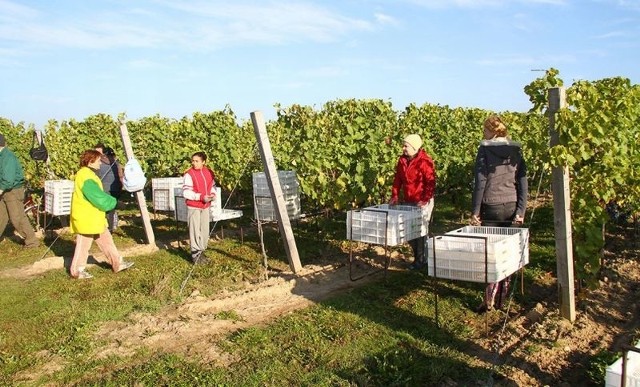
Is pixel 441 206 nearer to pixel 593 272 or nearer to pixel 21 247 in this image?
pixel 593 272

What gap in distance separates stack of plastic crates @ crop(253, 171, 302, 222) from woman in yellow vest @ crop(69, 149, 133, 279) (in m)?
→ 2.39

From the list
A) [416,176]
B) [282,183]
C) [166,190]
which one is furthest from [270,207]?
[416,176]

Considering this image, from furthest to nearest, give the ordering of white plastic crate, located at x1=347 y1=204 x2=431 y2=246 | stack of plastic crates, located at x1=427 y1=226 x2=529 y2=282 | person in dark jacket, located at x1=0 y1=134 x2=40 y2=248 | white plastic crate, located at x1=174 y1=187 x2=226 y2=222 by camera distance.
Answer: white plastic crate, located at x1=174 y1=187 x2=226 y2=222
person in dark jacket, located at x1=0 y1=134 x2=40 y2=248
white plastic crate, located at x1=347 y1=204 x2=431 y2=246
stack of plastic crates, located at x1=427 y1=226 x2=529 y2=282

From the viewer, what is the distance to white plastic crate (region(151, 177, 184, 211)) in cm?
966

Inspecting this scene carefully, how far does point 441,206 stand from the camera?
40.7 feet

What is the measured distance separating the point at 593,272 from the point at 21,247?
29.7 feet

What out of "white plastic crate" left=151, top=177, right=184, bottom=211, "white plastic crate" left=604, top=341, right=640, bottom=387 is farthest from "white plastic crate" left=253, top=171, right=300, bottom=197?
"white plastic crate" left=604, top=341, right=640, bottom=387

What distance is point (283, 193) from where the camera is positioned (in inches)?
335

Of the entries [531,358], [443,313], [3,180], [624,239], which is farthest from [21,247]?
[624,239]

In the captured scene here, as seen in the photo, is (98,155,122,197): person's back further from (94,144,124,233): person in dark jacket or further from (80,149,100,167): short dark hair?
(80,149,100,167): short dark hair

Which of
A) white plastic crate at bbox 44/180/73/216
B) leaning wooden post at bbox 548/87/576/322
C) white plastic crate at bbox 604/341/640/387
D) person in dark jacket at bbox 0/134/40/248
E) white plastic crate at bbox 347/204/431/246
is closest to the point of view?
white plastic crate at bbox 604/341/640/387

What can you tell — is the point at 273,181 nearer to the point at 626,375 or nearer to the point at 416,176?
the point at 416,176

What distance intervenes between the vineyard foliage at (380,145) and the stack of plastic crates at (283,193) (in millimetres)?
216

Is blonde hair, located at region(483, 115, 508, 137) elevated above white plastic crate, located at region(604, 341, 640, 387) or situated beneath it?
elevated above
